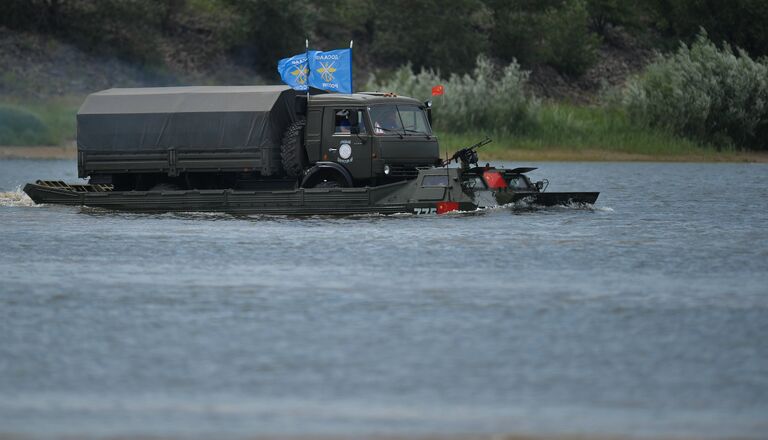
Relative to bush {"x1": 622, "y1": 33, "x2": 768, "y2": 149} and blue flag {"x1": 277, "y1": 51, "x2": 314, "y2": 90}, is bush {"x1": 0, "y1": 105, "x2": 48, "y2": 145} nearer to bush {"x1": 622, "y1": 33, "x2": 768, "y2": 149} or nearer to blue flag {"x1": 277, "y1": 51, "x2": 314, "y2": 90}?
bush {"x1": 622, "y1": 33, "x2": 768, "y2": 149}

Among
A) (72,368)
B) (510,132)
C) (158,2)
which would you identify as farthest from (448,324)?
(158,2)

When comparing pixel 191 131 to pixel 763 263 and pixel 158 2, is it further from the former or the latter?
pixel 158 2

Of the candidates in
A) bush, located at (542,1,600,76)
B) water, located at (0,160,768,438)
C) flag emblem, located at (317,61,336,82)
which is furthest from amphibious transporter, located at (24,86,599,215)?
bush, located at (542,1,600,76)

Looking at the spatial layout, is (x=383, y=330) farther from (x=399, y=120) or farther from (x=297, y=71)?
(x=297, y=71)

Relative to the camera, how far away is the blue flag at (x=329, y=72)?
36.6 metres

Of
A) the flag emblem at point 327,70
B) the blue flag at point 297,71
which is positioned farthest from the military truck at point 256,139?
the flag emblem at point 327,70

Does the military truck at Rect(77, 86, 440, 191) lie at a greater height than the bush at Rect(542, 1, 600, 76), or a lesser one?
lesser

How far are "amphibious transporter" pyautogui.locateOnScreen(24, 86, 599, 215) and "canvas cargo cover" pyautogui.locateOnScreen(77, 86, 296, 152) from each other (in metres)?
0.02

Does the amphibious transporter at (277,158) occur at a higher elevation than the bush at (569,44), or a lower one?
lower

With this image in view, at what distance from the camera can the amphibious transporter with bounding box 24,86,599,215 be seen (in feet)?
110

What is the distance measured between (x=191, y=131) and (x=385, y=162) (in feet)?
14.3

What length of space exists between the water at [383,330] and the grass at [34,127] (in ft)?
124

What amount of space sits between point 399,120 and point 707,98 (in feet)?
123

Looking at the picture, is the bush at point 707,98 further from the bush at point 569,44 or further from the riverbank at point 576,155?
the bush at point 569,44
